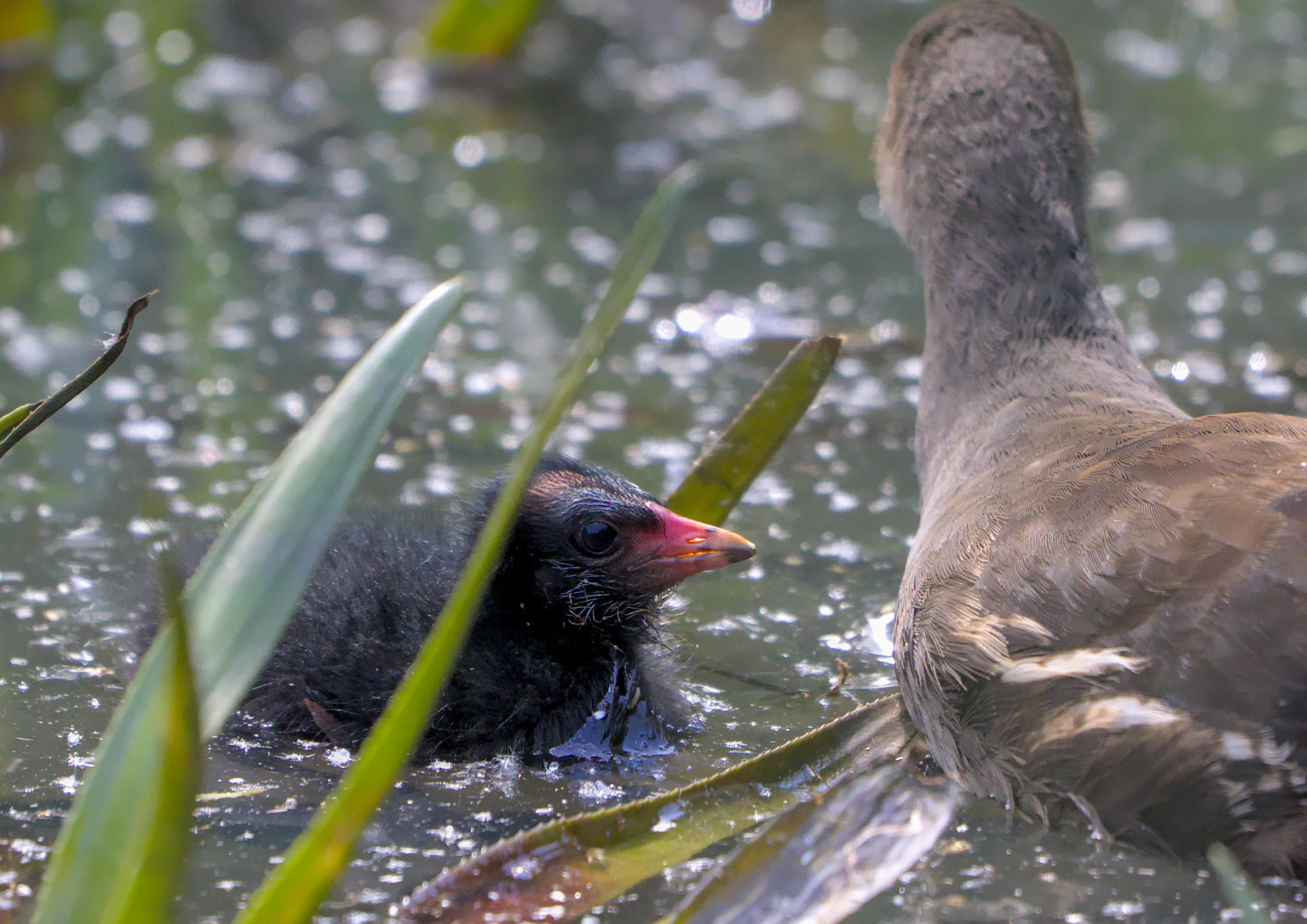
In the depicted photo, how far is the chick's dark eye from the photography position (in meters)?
3.04

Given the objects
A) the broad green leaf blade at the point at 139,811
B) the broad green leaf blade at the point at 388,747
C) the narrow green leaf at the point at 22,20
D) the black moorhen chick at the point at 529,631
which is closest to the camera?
the broad green leaf blade at the point at 139,811

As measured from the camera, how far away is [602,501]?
3.04 metres

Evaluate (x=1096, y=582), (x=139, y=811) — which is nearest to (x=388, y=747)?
(x=139, y=811)

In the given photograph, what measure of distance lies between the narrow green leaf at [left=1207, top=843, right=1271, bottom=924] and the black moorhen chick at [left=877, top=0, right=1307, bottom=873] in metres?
0.03

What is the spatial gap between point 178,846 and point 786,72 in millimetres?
8503

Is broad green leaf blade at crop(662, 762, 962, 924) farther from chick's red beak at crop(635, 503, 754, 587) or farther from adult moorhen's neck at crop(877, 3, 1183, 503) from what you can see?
adult moorhen's neck at crop(877, 3, 1183, 503)

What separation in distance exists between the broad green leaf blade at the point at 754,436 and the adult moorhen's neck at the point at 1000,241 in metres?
0.40

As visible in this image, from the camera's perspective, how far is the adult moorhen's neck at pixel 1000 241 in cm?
346

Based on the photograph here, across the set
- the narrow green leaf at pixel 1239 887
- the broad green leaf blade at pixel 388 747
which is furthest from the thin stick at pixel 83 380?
the narrow green leaf at pixel 1239 887

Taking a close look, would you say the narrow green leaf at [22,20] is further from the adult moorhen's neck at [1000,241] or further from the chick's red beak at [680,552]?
the chick's red beak at [680,552]

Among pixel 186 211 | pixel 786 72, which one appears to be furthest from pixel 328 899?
pixel 786 72

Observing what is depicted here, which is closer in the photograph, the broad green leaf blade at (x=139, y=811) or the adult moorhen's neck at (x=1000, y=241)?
the broad green leaf blade at (x=139, y=811)

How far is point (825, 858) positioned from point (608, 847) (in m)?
0.44

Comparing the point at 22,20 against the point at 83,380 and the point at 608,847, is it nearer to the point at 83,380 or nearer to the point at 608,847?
the point at 83,380
